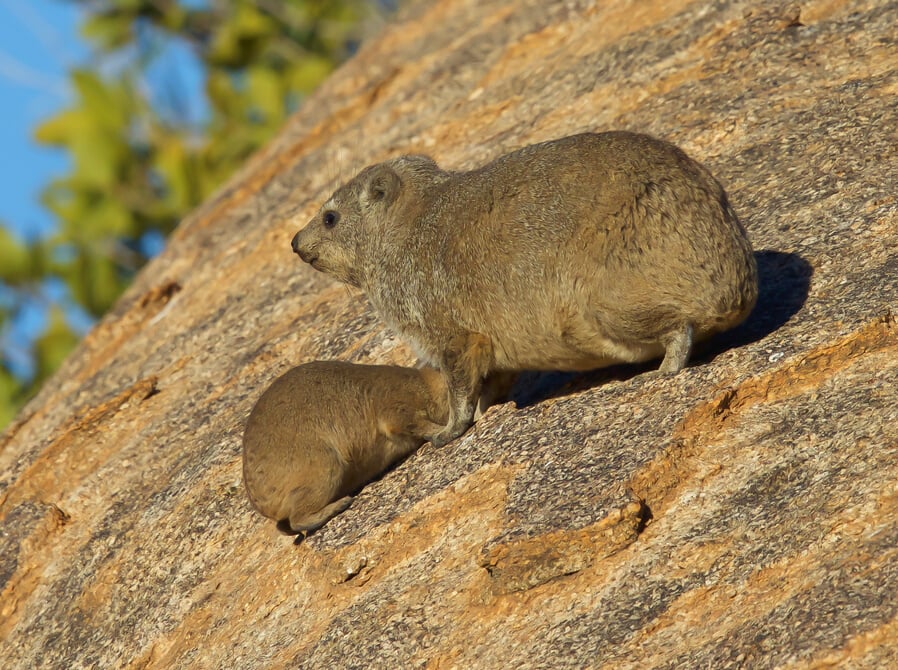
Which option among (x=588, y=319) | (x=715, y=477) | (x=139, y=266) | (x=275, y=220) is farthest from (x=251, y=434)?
(x=139, y=266)

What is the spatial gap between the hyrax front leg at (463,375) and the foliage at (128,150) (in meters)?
8.29

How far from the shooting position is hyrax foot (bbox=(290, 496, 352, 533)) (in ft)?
22.2

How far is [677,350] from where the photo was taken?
6.22 metres

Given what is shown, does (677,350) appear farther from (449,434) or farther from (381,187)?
(381,187)

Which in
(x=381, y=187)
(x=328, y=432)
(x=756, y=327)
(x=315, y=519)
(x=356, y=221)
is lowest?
(x=756, y=327)

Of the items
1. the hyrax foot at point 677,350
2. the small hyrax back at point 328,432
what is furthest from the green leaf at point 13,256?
the hyrax foot at point 677,350

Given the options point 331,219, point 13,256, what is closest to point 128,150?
point 13,256

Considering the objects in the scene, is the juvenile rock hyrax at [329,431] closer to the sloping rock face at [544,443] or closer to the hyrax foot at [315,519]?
the hyrax foot at [315,519]

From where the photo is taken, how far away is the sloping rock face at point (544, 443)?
→ 5.34 m

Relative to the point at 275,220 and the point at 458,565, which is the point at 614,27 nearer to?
the point at 275,220

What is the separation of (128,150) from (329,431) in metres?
11.2

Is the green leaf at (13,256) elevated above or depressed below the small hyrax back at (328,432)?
above

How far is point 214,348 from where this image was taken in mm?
9336

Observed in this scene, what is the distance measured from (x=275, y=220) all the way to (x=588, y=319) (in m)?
4.81
